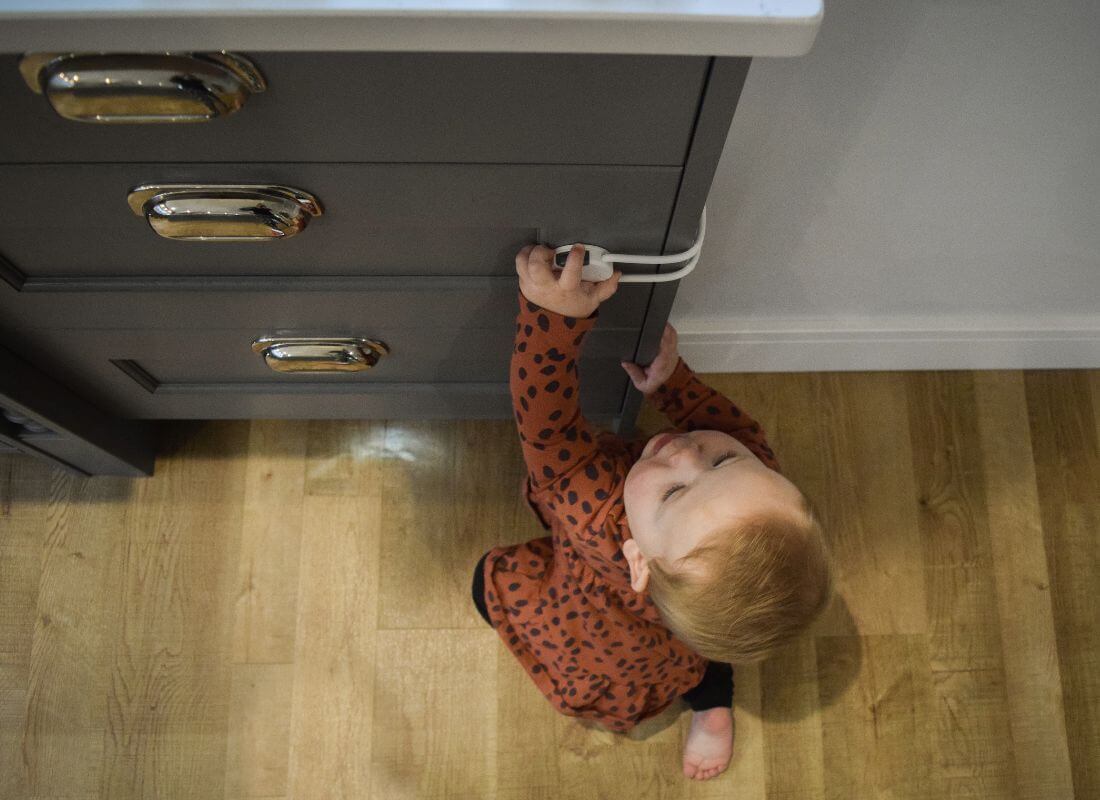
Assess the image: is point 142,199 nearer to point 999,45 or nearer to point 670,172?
point 670,172

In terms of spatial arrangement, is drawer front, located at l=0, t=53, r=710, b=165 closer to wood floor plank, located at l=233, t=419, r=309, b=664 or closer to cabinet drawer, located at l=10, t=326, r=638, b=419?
cabinet drawer, located at l=10, t=326, r=638, b=419

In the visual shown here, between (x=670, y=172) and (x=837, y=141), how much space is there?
272 mm

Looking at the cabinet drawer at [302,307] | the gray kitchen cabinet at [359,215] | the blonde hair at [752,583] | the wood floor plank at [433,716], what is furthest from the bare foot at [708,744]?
the cabinet drawer at [302,307]

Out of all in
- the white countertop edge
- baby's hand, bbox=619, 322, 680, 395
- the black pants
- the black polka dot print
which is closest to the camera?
the white countertop edge

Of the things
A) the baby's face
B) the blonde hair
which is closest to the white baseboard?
the baby's face

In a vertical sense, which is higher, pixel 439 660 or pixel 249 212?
pixel 249 212

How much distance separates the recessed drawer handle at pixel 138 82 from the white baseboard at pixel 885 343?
0.74 m

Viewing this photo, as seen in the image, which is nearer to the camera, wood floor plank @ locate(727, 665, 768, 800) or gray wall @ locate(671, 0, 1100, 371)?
gray wall @ locate(671, 0, 1100, 371)

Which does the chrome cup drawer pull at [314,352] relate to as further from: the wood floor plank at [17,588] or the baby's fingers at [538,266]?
the wood floor plank at [17,588]

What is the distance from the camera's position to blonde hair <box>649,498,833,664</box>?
717mm

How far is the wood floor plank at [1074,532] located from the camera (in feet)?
3.79

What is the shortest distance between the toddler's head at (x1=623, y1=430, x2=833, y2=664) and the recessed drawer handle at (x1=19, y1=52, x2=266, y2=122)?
0.48 meters

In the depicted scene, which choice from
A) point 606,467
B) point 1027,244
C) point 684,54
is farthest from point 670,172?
point 1027,244

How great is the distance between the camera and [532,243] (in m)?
0.66
